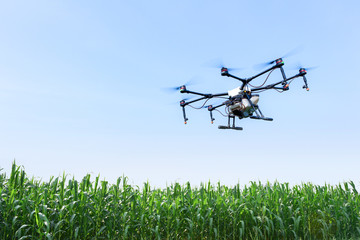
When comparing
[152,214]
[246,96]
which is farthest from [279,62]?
[152,214]

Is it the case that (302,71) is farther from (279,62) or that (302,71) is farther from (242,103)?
(242,103)

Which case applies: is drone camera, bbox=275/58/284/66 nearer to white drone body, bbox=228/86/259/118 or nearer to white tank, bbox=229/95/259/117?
white drone body, bbox=228/86/259/118

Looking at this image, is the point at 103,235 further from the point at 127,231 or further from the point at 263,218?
the point at 263,218

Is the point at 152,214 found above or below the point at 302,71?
below

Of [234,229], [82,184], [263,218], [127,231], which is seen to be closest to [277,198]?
[263,218]

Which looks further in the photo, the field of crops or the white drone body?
the white drone body

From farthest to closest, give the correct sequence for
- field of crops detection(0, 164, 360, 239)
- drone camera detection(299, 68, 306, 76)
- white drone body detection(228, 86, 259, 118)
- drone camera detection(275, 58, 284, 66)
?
drone camera detection(299, 68, 306, 76)
white drone body detection(228, 86, 259, 118)
drone camera detection(275, 58, 284, 66)
field of crops detection(0, 164, 360, 239)

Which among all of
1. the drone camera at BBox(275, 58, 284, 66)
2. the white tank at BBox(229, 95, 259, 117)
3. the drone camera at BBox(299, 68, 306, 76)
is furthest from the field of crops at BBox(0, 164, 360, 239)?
the drone camera at BBox(299, 68, 306, 76)

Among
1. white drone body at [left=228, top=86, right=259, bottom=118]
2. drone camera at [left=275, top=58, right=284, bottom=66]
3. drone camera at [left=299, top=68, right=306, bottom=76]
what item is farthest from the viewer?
drone camera at [left=299, top=68, right=306, bottom=76]
